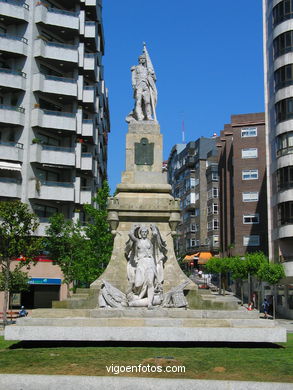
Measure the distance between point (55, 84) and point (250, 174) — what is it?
28.2m

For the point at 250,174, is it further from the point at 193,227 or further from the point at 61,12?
the point at 193,227

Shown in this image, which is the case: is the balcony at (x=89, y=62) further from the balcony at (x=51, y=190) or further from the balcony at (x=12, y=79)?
the balcony at (x=51, y=190)

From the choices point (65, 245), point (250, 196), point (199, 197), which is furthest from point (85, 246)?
point (199, 197)

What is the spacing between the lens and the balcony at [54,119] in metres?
48.9

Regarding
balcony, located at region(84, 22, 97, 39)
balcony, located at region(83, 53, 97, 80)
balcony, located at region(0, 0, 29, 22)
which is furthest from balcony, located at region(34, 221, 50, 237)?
balcony, located at region(84, 22, 97, 39)

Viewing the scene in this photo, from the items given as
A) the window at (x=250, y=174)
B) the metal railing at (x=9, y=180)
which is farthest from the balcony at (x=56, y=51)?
the window at (x=250, y=174)

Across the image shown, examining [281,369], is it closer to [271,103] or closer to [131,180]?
[131,180]

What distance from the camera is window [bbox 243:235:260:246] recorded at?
6700 cm

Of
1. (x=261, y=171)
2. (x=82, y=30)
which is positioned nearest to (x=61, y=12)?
(x=82, y=30)

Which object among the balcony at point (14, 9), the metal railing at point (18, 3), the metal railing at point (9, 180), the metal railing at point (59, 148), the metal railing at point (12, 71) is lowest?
the metal railing at point (9, 180)

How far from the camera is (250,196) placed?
68000 mm

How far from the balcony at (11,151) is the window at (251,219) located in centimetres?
3054

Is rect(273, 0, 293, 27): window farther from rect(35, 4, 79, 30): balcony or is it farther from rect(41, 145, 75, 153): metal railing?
rect(41, 145, 75, 153): metal railing

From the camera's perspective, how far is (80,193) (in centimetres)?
5253
